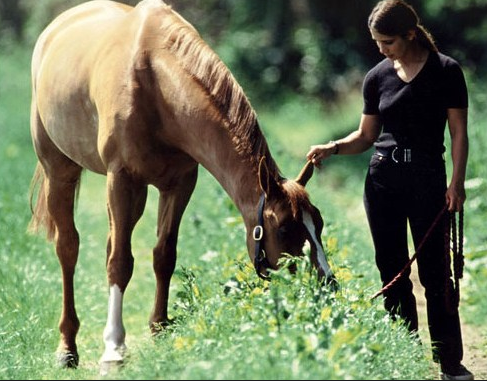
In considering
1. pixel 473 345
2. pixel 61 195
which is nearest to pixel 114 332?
pixel 61 195

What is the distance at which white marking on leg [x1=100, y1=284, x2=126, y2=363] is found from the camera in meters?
6.26

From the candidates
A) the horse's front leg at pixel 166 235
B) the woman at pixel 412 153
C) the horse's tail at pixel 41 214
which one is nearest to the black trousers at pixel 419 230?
the woman at pixel 412 153

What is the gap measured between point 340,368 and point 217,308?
3.50 ft

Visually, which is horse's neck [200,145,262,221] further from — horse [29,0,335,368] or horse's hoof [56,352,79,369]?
horse's hoof [56,352,79,369]

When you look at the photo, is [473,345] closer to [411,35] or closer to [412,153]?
[412,153]

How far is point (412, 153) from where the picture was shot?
6168 mm

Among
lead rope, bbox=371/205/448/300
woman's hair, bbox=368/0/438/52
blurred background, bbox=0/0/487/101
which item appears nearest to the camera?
woman's hair, bbox=368/0/438/52

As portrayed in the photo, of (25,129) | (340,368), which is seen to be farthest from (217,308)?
(25,129)

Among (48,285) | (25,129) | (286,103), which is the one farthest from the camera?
(286,103)

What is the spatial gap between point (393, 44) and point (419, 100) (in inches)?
12.6

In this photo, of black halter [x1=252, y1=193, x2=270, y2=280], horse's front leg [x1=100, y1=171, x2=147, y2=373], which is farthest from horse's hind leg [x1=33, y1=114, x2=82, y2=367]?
black halter [x1=252, y1=193, x2=270, y2=280]

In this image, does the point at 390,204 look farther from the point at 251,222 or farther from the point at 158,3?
the point at 158,3

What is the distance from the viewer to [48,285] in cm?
866

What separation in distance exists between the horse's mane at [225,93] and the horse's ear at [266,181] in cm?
10
